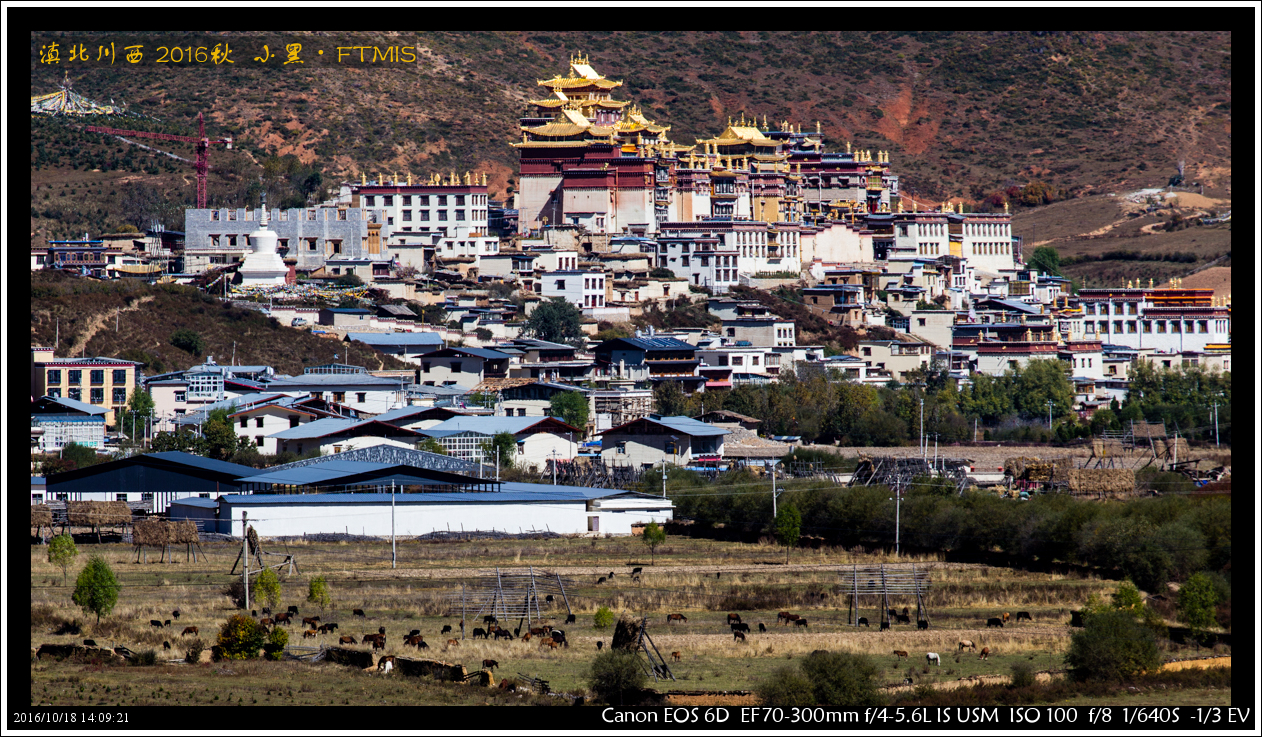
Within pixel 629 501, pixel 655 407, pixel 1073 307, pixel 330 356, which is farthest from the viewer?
pixel 1073 307

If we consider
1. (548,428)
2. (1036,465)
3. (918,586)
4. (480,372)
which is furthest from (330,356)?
(918,586)

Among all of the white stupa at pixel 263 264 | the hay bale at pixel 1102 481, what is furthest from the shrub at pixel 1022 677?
the white stupa at pixel 263 264

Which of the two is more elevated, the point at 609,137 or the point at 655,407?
the point at 609,137

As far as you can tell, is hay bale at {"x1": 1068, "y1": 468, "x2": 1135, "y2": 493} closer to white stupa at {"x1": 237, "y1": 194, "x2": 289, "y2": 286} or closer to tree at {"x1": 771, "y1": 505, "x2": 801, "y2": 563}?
tree at {"x1": 771, "y1": 505, "x2": 801, "y2": 563}

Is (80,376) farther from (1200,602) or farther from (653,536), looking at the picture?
Answer: (1200,602)

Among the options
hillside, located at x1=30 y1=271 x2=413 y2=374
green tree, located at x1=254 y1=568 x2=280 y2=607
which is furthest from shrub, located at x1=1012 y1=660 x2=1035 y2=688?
hillside, located at x1=30 y1=271 x2=413 y2=374

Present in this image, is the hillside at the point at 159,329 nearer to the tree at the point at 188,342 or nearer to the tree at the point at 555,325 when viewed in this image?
the tree at the point at 188,342

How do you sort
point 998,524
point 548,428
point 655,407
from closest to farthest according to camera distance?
point 998,524 < point 548,428 < point 655,407

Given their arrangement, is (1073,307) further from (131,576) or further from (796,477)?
(131,576)
